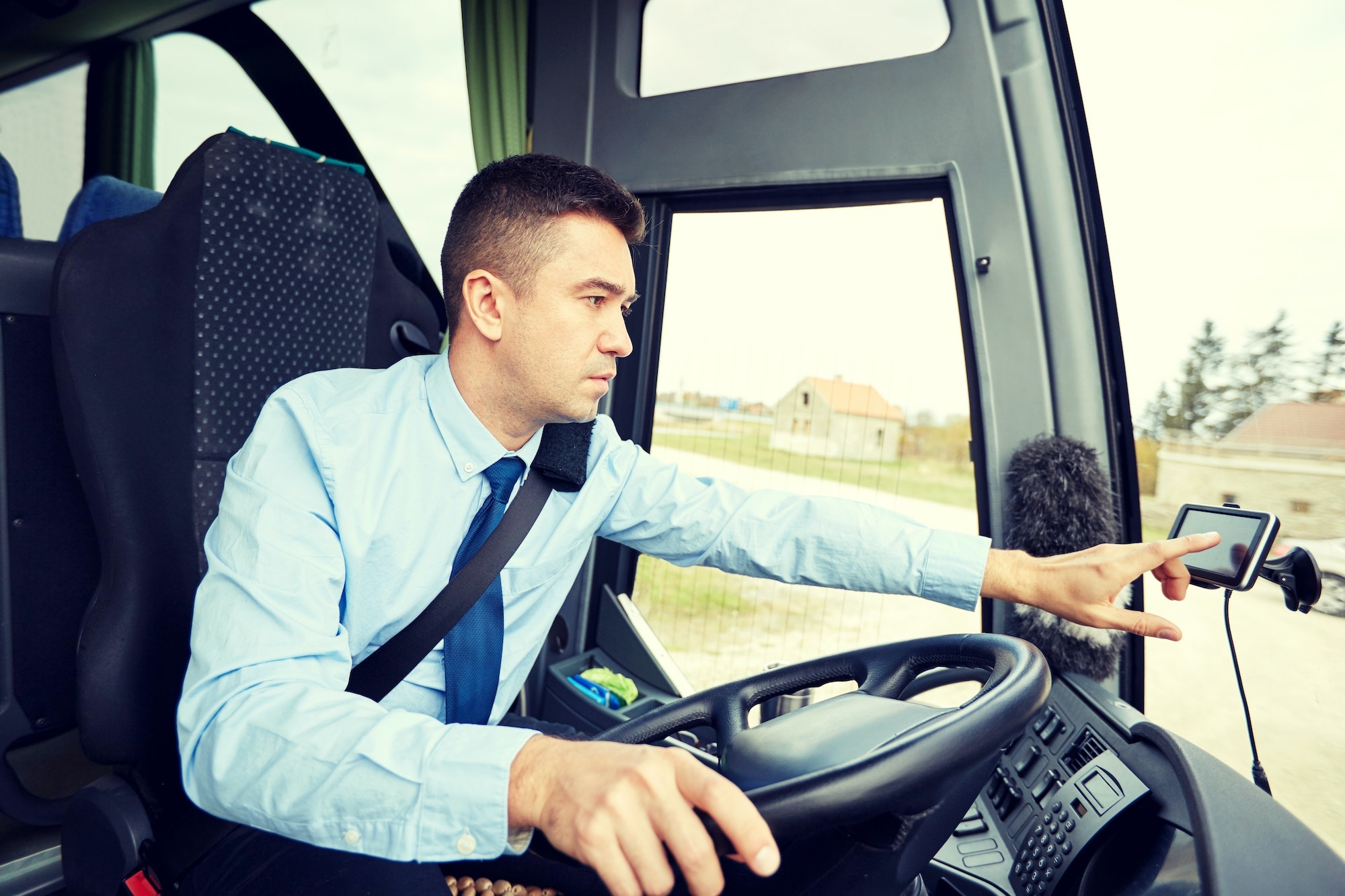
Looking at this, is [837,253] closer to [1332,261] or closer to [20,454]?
[1332,261]

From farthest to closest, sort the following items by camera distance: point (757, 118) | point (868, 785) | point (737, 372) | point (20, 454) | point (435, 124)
→ 1. point (435, 124)
2. point (737, 372)
3. point (757, 118)
4. point (20, 454)
5. point (868, 785)

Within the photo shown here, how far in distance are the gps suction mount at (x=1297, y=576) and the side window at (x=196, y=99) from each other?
3.60 meters

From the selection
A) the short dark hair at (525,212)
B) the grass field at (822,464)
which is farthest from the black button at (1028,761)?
the short dark hair at (525,212)

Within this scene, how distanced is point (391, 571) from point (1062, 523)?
1.13 metres

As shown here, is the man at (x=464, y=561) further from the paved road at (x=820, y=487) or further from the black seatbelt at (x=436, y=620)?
the paved road at (x=820, y=487)

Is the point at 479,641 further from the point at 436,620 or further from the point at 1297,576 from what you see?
the point at 1297,576

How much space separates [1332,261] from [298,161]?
5.13 ft

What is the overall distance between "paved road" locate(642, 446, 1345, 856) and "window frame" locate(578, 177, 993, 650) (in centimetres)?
21

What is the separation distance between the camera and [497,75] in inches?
91.6

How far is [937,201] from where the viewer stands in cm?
165

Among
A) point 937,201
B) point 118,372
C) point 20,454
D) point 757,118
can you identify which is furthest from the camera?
point 757,118

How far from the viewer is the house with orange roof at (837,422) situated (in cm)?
169

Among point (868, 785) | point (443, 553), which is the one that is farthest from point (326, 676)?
point (868, 785)

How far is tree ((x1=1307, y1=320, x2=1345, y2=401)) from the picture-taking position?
3.40 feet
